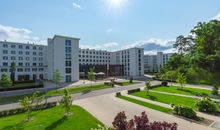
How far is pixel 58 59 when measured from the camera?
5428 cm

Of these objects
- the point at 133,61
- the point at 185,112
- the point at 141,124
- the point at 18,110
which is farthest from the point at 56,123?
the point at 133,61

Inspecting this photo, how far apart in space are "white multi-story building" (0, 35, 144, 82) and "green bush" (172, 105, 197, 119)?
43.1m

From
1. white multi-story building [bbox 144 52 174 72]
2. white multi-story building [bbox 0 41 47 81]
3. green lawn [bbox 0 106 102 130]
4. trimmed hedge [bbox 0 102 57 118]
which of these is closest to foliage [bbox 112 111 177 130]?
green lawn [bbox 0 106 102 130]

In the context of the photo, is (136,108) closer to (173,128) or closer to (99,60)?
(173,128)

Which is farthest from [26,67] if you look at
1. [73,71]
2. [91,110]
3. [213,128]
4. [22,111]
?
[213,128]

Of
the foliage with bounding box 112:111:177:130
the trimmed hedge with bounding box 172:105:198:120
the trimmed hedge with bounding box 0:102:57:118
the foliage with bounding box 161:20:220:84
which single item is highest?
the foliage with bounding box 161:20:220:84

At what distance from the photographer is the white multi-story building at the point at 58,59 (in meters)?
55.4

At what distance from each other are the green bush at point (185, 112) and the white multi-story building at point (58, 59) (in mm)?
43114

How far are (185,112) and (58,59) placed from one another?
45.3m

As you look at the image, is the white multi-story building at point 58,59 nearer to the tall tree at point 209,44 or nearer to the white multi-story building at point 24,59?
the white multi-story building at point 24,59

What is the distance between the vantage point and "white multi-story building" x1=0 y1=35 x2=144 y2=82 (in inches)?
2180

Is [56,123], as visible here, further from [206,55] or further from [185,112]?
[206,55]

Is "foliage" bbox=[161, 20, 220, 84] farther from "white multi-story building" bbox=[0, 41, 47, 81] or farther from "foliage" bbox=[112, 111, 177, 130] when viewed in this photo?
"white multi-story building" bbox=[0, 41, 47, 81]

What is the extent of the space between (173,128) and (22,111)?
784 inches
